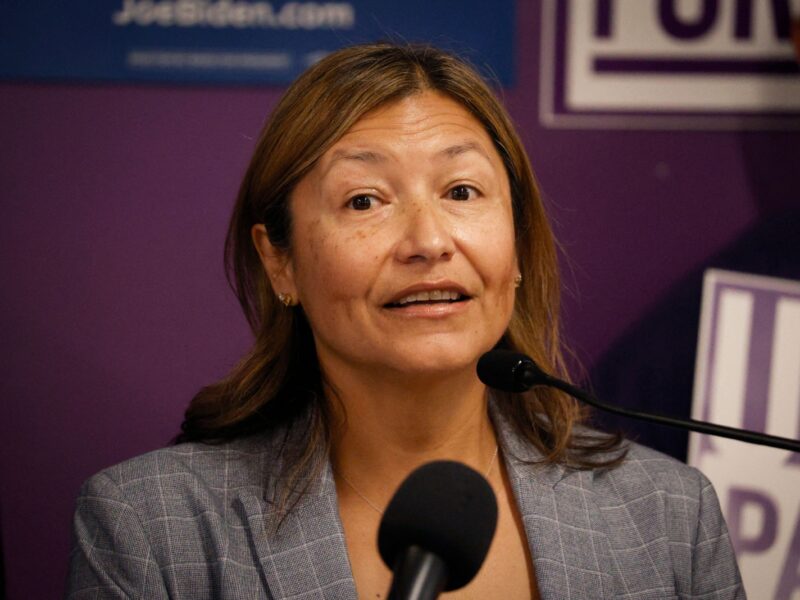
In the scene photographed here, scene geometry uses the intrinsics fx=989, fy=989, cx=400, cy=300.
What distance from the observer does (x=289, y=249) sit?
1.61 metres

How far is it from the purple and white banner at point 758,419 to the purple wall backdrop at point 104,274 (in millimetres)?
637

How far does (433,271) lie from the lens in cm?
143

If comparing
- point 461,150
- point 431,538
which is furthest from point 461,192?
point 431,538

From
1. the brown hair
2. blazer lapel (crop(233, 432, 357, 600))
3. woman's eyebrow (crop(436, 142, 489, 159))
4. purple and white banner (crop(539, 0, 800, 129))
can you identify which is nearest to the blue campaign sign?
purple and white banner (crop(539, 0, 800, 129))

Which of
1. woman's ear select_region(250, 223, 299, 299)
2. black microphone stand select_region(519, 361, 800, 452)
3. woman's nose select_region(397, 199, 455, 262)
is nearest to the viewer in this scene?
black microphone stand select_region(519, 361, 800, 452)

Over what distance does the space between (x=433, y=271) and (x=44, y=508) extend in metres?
1.26

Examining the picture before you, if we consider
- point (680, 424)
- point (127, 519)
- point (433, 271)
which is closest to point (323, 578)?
point (127, 519)

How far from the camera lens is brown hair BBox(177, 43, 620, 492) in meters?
1.57

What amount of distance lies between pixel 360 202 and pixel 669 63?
3.72 ft

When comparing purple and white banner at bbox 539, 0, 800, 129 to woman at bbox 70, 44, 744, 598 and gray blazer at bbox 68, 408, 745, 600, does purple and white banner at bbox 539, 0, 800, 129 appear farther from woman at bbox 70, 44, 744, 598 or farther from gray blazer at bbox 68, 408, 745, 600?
gray blazer at bbox 68, 408, 745, 600

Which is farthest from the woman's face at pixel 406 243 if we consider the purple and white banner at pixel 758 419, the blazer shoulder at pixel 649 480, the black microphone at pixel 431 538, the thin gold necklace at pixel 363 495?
the purple and white banner at pixel 758 419

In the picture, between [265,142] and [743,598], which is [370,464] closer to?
[265,142]

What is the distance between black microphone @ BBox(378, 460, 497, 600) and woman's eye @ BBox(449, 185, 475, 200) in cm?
70

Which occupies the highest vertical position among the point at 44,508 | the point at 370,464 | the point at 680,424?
the point at 680,424
